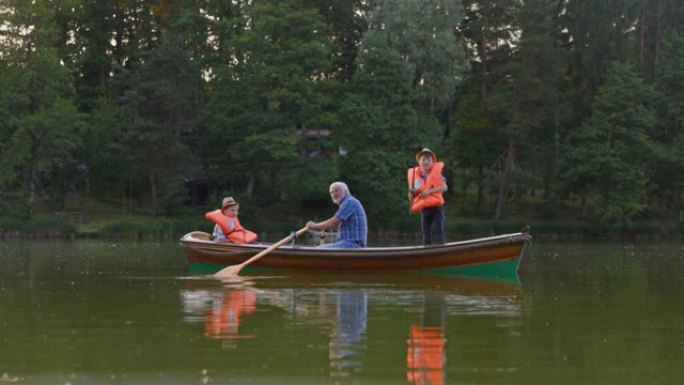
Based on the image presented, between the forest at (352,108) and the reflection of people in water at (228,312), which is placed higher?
the forest at (352,108)

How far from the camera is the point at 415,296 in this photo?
16.1 meters

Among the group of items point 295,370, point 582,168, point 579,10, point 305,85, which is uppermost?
point 579,10

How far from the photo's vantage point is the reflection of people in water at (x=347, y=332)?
9591 millimetres

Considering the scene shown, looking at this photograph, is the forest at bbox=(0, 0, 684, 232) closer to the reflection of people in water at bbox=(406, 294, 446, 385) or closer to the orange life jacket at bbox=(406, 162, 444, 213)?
the orange life jacket at bbox=(406, 162, 444, 213)

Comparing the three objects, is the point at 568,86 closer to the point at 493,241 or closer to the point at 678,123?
the point at 678,123

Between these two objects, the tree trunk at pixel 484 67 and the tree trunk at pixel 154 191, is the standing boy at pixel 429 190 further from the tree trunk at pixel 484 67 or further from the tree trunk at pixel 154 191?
the tree trunk at pixel 484 67

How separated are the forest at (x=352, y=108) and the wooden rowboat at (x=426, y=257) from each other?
34.0 m

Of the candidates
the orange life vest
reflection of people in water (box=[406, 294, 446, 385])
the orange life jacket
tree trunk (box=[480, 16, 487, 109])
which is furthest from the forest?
reflection of people in water (box=[406, 294, 446, 385])

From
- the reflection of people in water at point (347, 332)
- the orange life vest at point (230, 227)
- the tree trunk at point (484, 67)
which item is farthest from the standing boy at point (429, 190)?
the tree trunk at point (484, 67)

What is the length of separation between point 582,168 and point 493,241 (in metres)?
37.4

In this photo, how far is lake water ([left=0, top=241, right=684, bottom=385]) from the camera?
9227 millimetres

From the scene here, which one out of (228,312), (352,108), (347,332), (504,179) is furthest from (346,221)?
(504,179)

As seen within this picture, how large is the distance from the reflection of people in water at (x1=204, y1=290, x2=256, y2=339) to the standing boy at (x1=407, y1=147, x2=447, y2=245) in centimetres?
471

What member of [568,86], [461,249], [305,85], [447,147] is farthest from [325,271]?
[568,86]
